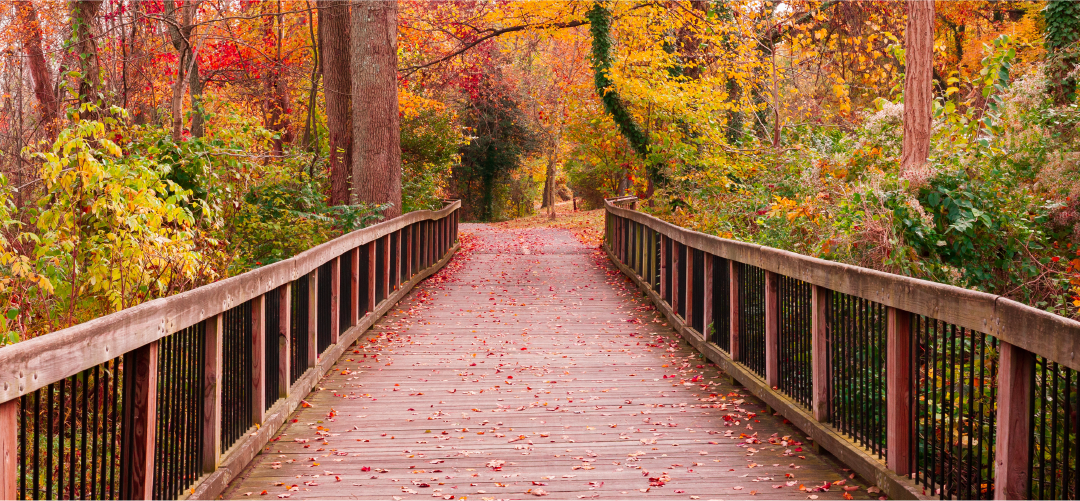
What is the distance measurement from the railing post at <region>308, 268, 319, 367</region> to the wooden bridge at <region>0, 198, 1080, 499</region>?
0.03 m

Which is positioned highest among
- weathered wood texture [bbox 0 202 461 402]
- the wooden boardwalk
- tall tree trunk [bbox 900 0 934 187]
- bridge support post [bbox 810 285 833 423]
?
tall tree trunk [bbox 900 0 934 187]

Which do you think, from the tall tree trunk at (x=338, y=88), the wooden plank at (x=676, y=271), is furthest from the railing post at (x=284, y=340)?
the tall tree trunk at (x=338, y=88)

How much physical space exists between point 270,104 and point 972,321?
22857 mm

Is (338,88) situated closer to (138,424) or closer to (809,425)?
(809,425)

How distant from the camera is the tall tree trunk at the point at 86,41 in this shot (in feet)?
32.7

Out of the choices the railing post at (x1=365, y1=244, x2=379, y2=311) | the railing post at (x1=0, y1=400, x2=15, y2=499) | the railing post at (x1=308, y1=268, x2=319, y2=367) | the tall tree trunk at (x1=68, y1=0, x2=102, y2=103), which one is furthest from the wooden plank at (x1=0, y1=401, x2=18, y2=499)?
the tall tree trunk at (x1=68, y1=0, x2=102, y2=103)

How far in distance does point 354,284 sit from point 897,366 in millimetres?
5644

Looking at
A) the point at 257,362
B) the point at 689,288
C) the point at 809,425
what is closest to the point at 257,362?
the point at 257,362

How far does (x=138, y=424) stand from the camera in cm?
332

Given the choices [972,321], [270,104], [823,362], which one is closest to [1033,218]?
[823,362]

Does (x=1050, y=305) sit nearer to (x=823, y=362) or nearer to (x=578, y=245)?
(x=823, y=362)

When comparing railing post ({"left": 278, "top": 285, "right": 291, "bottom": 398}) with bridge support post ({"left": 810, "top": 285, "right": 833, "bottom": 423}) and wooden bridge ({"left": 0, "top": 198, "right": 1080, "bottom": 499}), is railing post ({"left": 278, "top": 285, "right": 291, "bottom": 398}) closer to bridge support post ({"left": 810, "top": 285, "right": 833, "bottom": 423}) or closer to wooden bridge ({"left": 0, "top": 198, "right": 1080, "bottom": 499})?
wooden bridge ({"left": 0, "top": 198, "right": 1080, "bottom": 499})

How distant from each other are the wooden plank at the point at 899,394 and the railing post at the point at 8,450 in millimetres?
3528

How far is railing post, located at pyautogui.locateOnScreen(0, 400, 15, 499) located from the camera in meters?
2.32
